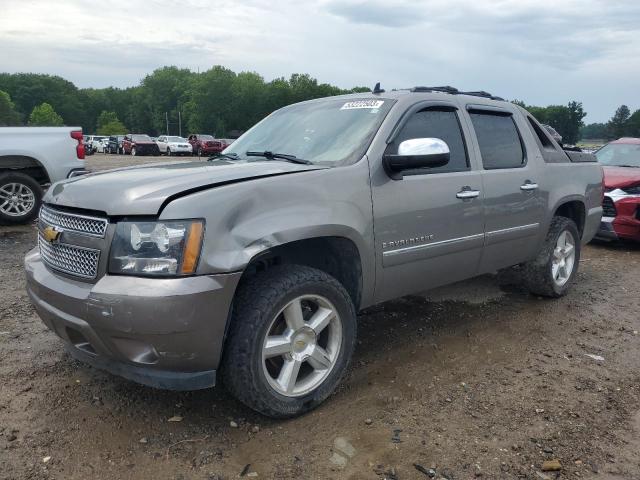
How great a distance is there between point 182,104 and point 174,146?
71965 millimetres

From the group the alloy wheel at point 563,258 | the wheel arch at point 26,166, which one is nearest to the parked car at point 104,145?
the wheel arch at point 26,166

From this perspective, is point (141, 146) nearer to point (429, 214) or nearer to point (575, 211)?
point (575, 211)

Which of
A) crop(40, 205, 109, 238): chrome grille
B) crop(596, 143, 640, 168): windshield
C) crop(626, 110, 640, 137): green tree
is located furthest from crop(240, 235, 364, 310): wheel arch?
crop(626, 110, 640, 137): green tree

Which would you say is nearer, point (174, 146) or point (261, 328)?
point (261, 328)

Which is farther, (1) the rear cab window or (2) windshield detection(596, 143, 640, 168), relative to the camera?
(2) windshield detection(596, 143, 640, 168)

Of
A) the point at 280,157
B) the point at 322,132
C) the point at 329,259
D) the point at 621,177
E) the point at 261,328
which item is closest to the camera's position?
the point at 261,328

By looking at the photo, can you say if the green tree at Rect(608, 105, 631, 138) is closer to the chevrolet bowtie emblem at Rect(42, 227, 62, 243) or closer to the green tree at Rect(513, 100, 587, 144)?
the green tree at Rect(513, 100, 587, 144)

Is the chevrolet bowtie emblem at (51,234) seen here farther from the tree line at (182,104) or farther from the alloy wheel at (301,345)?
the tree line at (182,104)

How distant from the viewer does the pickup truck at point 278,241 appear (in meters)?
2.54

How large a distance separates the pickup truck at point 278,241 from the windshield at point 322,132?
14 mm

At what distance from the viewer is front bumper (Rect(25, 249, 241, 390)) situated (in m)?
2.46

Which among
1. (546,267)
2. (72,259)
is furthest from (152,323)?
(546,267)

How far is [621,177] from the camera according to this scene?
25.3ft

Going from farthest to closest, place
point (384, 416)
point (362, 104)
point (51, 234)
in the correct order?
1. point (362, 104)
2. point (384, 416)
3. point (51, 234)
